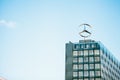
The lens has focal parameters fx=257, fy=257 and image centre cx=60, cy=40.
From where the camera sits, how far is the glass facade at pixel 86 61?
13188 centimetres

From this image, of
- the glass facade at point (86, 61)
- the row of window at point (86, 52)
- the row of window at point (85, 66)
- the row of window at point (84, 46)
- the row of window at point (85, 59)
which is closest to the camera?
the glass facade at point (86, 61)

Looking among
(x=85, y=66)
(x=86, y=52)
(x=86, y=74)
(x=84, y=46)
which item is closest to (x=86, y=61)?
(x=85, y=66)

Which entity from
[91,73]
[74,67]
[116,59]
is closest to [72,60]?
[74,67]

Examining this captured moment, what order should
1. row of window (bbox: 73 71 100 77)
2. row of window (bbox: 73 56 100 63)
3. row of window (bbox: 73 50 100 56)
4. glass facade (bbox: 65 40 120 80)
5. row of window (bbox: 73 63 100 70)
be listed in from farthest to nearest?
1. row of window (bbox: 73 50 100 56)
2. row of window (bbox: 73 56 100 63)
3. row of window (bbox: 73 63 100 70)
4. glass facade (bbox: 65 40 120 80)
5. row of window (bbox: 73 71 100 77)

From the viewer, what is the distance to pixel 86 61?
135 m

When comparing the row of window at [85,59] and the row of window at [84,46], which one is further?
the row of window at [84,46]

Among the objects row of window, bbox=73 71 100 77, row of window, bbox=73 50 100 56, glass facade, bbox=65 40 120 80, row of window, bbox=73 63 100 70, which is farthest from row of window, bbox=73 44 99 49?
row of window, bbox=73 71 100 77

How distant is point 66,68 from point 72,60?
17.3ft

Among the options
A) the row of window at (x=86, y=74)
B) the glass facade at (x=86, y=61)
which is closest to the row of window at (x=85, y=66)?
the glass facade at (x=86, y=61)

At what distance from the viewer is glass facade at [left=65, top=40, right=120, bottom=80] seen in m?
132

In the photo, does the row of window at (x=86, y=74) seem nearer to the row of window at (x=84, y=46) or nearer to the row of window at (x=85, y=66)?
the row of window at (x=85, y=66)

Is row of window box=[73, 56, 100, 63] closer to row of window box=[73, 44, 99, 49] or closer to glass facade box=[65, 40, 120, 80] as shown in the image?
glass facade box=[65, 40, 120, 80]

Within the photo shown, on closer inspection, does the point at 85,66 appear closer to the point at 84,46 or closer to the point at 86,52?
the point at 86,52

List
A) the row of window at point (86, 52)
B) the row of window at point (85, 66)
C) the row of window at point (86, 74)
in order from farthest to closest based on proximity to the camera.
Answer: the row of window at point (86, 52), the row of window at point (85, 66), the row of window at point (86, 74)
